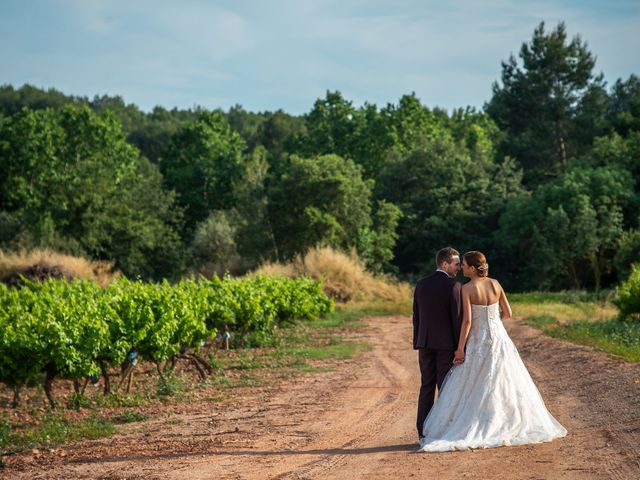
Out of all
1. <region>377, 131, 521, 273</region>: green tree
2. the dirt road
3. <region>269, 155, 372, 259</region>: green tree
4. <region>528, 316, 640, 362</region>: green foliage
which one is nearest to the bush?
<region>528, 316, 640, 362</region>: green foliage

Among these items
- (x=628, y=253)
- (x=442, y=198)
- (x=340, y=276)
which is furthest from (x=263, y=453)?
(x=442, y=198)

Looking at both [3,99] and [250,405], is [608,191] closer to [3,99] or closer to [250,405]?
[250,405]

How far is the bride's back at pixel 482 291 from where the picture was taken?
9.31 metres

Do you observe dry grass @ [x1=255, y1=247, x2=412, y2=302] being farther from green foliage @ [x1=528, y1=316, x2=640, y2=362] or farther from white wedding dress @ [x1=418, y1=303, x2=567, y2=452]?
white wedding dress @ [x1=418, y1=303, x2=567, y2=452]

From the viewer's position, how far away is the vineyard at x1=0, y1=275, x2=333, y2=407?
523 inches

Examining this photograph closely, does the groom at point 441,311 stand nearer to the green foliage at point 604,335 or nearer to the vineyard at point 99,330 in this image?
the vineyard at point 99,330

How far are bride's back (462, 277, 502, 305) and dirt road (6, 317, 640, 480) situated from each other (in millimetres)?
1467

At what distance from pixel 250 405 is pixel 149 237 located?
3759cm

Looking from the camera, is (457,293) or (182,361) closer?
(457,293)

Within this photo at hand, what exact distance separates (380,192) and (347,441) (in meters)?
46.6

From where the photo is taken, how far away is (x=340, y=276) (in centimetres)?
3644

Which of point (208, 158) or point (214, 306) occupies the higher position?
point (208, 158)

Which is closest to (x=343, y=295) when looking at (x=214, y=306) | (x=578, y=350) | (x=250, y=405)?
(x=214, y=306)

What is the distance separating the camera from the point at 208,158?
70688 mm
